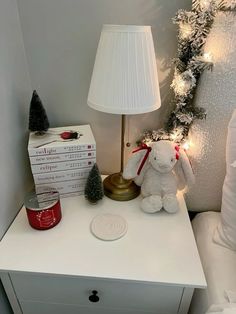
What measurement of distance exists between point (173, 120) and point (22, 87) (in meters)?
0.56

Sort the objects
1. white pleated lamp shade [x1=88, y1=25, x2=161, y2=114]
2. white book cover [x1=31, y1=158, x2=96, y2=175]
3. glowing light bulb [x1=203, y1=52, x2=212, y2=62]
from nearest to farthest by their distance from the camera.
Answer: white pleated lamp shade [x1=88, y1=25, x2=161, y2=114] → glowing light bulb [x1=203, y1=52, x2=212, y2=62] → white book cover [x1=31, y1=158, x2=96, y2=175]

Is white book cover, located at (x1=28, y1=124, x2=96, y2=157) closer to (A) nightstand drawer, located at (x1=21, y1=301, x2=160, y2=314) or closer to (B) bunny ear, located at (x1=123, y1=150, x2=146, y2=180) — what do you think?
(B) bunny ear, located at (x1=123, y1=150, x2=146, y2=180)

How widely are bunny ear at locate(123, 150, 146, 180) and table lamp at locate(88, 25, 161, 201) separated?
212 millimetres

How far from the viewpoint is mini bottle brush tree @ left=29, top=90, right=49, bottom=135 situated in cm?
89

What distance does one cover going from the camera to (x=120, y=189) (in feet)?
3.22

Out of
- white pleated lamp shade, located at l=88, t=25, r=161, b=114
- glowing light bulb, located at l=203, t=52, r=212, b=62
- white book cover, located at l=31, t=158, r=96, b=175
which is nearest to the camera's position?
white pleated lamp shade, located at l=88, t=25, r=161, b=114

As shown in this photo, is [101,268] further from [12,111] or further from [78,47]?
[78,47]

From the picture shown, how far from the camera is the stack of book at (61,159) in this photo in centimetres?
89

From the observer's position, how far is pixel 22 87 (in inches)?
36.5

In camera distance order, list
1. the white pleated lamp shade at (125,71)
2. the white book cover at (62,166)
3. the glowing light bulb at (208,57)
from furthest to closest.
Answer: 1. the white book cover at (62,166)
2. the glowing light bulb at (208,57)
3. the white pleated lamp shade at (125,71)

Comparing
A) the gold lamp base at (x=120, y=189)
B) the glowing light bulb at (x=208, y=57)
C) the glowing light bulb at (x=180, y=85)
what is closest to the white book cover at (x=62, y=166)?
the gold lamp base at (x=120, y=189)

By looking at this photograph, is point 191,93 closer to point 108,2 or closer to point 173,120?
point 173,120

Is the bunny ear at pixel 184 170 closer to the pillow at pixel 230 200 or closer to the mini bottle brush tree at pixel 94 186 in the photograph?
the pillow at pixel 230 200

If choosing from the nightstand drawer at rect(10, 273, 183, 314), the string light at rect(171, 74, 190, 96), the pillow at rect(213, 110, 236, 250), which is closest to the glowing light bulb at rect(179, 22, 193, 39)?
the string light at rect(171, 74, 190, 96)
